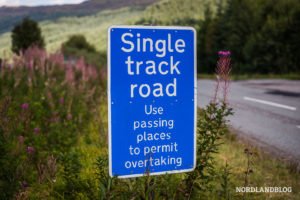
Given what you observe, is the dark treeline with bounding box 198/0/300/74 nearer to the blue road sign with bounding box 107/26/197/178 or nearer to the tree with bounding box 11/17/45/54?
the tree with bounding box 11/17/45/54

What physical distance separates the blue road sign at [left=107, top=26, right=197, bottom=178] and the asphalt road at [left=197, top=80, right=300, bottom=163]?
2508mm

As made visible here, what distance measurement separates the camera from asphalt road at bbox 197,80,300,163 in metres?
7.70

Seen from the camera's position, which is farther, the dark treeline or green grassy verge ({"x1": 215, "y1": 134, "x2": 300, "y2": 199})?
the dark treeline

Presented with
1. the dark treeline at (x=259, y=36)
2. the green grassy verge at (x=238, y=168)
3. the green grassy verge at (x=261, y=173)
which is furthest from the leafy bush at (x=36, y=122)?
the dark treeline at (x=259, y=36)

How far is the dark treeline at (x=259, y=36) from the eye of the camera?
37812mm

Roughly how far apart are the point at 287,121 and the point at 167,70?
7.39 metres

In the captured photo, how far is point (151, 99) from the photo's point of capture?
3.16m

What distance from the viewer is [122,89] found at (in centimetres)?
308

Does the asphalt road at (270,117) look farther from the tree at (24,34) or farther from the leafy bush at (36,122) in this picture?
the tree at (24,34)

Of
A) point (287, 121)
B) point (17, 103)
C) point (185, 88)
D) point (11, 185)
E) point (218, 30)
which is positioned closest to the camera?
point (185, 88)

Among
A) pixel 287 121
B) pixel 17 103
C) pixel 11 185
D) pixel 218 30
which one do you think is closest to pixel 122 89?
pixel 11 185

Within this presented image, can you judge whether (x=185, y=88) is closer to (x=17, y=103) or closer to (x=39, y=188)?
(x=39, y=188)

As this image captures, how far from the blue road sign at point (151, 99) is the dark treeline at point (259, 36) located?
34509mm

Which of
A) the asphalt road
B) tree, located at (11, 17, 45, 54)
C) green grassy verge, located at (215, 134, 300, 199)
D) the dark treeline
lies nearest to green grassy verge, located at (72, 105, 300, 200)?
green grassy verge, located at (215, 134, 300, 199)
